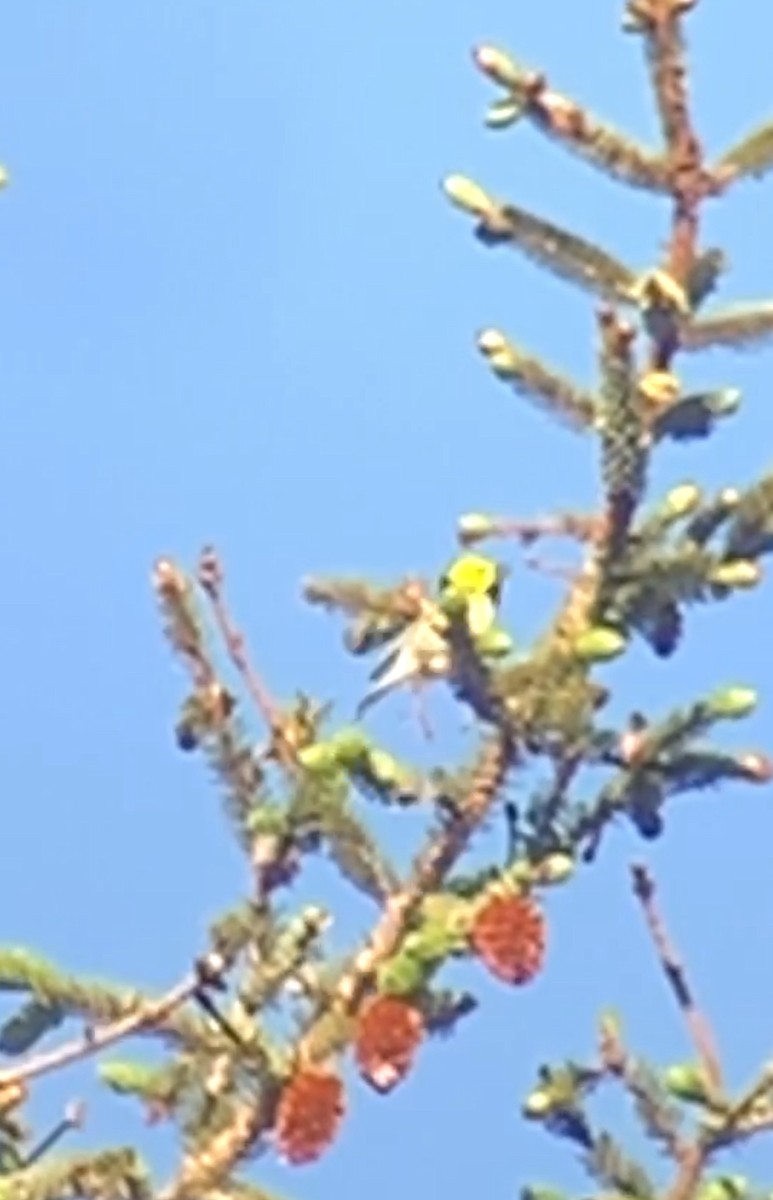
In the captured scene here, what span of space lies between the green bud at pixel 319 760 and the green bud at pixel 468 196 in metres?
0.55

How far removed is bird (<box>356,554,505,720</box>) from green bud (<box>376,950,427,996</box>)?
0.73 ft

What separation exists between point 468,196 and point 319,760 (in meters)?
0.57

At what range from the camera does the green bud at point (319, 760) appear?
1923 millimetres

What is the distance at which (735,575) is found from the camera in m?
2.04

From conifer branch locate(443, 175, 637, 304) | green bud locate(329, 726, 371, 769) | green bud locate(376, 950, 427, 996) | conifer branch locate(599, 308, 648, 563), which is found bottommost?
green bud locate(376, 950, 427, 996)

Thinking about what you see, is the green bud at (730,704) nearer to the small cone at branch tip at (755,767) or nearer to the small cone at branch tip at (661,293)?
the small cone at branch tip at (755,767)

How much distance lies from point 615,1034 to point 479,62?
1.23m

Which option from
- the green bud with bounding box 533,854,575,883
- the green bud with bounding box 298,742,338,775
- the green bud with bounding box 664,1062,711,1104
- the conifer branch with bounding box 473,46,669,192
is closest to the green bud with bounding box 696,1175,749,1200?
the green bud with bounding box 664,1062,711,1104

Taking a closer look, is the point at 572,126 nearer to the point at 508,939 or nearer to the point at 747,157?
the point at 747,157

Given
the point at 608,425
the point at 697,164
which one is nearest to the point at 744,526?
the point at 608,425

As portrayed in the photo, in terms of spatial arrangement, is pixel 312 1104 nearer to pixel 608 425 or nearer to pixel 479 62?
pixel 608 425

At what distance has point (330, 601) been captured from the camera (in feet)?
6.92

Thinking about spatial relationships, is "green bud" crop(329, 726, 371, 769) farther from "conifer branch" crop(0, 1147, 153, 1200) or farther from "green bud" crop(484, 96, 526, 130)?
"green bud" crop(484, 96, 526, 130)

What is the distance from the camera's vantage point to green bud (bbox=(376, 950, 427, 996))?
6.43 feet
